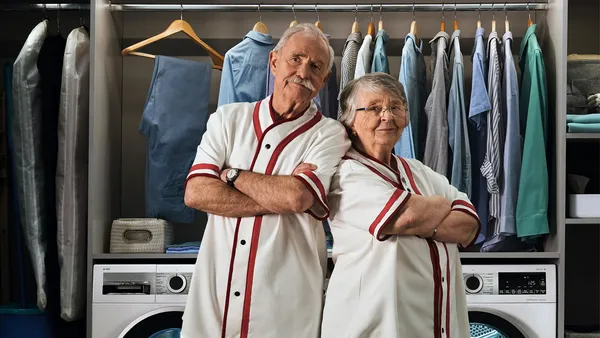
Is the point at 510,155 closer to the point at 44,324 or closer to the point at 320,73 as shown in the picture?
the point at 320,73

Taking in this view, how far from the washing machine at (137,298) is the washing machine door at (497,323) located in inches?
45.8

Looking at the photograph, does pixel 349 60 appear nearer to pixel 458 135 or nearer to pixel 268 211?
pixel 458 135

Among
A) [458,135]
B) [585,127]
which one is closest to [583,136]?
[585,127]

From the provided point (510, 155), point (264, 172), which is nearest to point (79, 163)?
point (264, 172)

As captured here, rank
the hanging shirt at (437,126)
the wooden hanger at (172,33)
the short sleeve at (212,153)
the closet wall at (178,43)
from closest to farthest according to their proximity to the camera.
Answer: the short sleeve at (212,153) → the hanging shirt at (437,126) → the wooden hanger at (172,33) → the closet wall at (178,43)

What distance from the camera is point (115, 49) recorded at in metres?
3.59

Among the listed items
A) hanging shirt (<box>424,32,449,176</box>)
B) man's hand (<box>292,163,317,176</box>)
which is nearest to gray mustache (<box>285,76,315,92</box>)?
man's hand (<box>292,163,317,176</box>)

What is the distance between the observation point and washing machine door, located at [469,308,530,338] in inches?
122

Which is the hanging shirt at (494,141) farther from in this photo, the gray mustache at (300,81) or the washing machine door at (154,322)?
the gray mustache at (300,81)

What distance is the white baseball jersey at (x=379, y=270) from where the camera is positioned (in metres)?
1.77

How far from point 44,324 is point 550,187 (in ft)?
7.22

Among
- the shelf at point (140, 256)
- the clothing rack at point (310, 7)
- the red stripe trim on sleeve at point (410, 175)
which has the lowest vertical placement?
the shelf at point (140, 256)

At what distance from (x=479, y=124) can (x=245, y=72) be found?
101 centimetres

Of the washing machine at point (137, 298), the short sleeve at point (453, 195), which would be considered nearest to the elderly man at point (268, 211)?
the short sleeve at point (453, 195)
